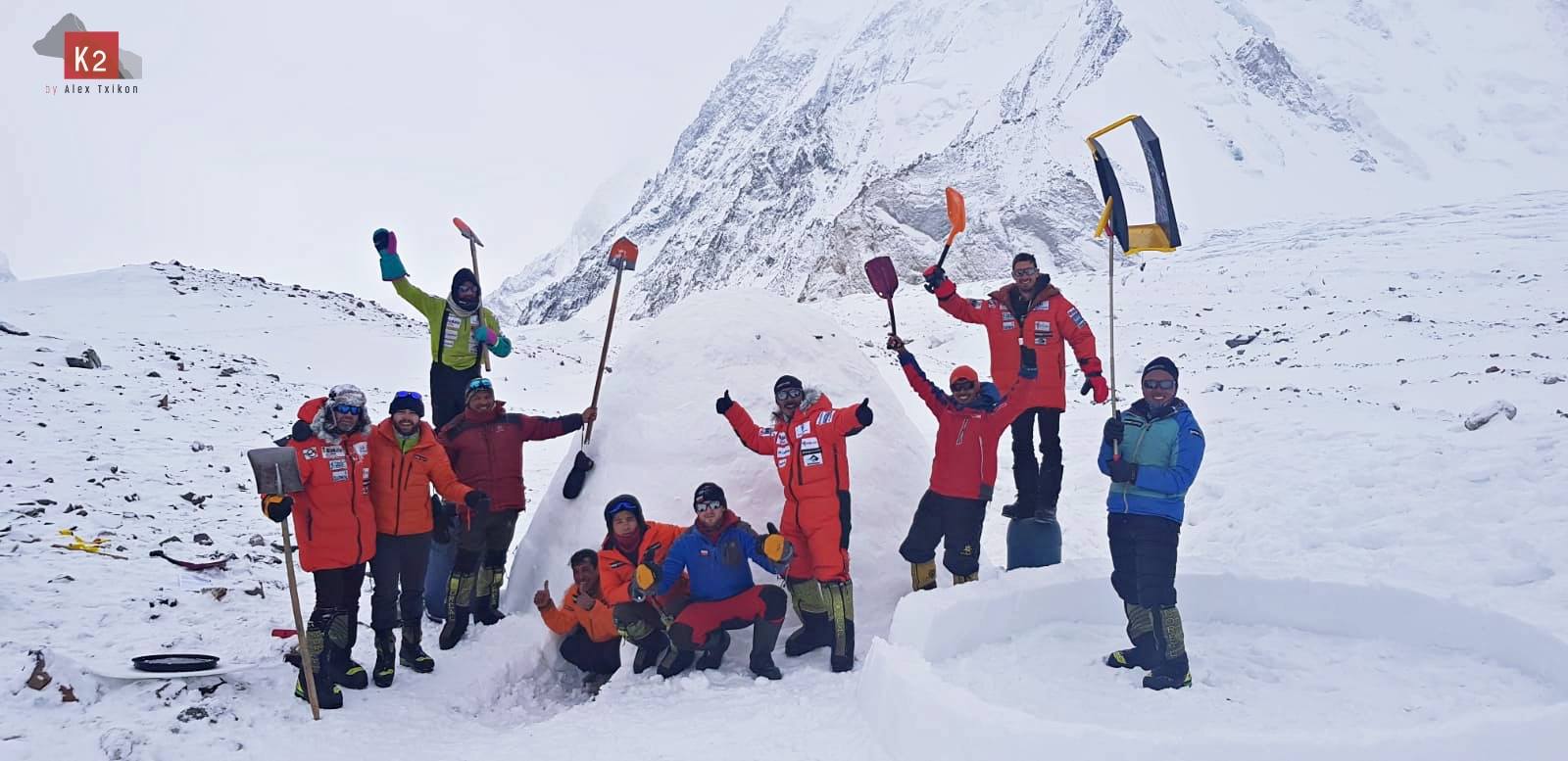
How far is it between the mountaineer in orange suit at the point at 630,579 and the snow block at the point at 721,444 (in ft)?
1.42

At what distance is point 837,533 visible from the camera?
4305 mm

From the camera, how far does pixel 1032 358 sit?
4809mm

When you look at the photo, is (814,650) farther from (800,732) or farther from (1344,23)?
(1344,23)

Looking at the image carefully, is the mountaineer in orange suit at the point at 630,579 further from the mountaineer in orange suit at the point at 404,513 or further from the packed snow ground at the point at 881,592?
the mountaineer in orange suit at the point at 404,513

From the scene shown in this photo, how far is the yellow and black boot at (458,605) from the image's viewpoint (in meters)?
4.73

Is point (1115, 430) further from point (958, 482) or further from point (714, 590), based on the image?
point (714, 590)

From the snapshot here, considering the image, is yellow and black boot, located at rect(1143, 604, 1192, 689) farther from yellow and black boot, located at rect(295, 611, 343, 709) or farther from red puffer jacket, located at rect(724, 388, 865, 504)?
yellow and black boot, located at rect(295, 611, 343, 709)

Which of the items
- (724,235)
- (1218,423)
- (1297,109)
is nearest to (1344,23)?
(1297,109)

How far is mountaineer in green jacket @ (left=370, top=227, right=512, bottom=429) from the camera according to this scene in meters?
5.27

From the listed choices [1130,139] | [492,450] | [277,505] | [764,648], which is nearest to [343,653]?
[277,505]

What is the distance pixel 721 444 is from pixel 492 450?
128 centimetres

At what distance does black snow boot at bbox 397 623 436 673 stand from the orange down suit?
1842 mm

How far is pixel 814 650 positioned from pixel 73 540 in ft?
14.5

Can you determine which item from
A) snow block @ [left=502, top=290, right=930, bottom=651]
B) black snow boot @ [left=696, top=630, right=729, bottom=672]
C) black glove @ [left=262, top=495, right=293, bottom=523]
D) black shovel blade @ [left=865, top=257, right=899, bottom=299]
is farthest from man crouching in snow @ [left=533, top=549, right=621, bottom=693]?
black shovel blade @ [left=865, top=257, right=899, bottom=299]
